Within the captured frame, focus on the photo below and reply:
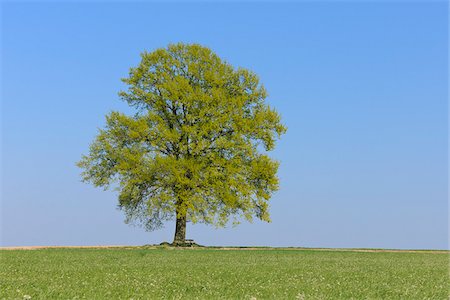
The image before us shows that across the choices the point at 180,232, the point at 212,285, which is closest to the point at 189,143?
the point at 180,232

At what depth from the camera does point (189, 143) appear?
5050cm

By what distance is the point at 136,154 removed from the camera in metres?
49.4

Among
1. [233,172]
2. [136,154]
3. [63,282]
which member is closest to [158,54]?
[136,154]

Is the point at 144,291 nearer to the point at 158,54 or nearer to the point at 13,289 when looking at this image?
the point at 13,289

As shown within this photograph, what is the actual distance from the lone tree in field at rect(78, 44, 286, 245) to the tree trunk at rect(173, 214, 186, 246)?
81mm

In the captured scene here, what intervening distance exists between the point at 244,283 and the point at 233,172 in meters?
31.5

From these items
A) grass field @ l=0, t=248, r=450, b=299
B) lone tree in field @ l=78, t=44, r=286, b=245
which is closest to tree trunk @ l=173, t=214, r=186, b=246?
lone tree in field @ l=78, t=44, r=286, b=245

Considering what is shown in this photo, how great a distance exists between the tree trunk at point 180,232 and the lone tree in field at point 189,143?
8 centimetres

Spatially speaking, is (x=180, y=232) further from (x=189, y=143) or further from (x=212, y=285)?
(x=212, y=285)

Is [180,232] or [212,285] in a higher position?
[180,232]

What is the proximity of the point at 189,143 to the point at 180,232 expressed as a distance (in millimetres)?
7302

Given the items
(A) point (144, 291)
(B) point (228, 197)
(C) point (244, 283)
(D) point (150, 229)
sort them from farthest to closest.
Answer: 1. (D) point (150, 229)
2. (B) point (228, 197)
3. (C) point (244, 283)
4. (A) point (144, 291)

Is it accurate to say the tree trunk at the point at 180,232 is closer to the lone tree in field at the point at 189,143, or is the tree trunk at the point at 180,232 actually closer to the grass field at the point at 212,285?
the lone tree in field at the point at 189,143

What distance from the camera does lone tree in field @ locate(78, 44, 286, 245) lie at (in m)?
48.6
